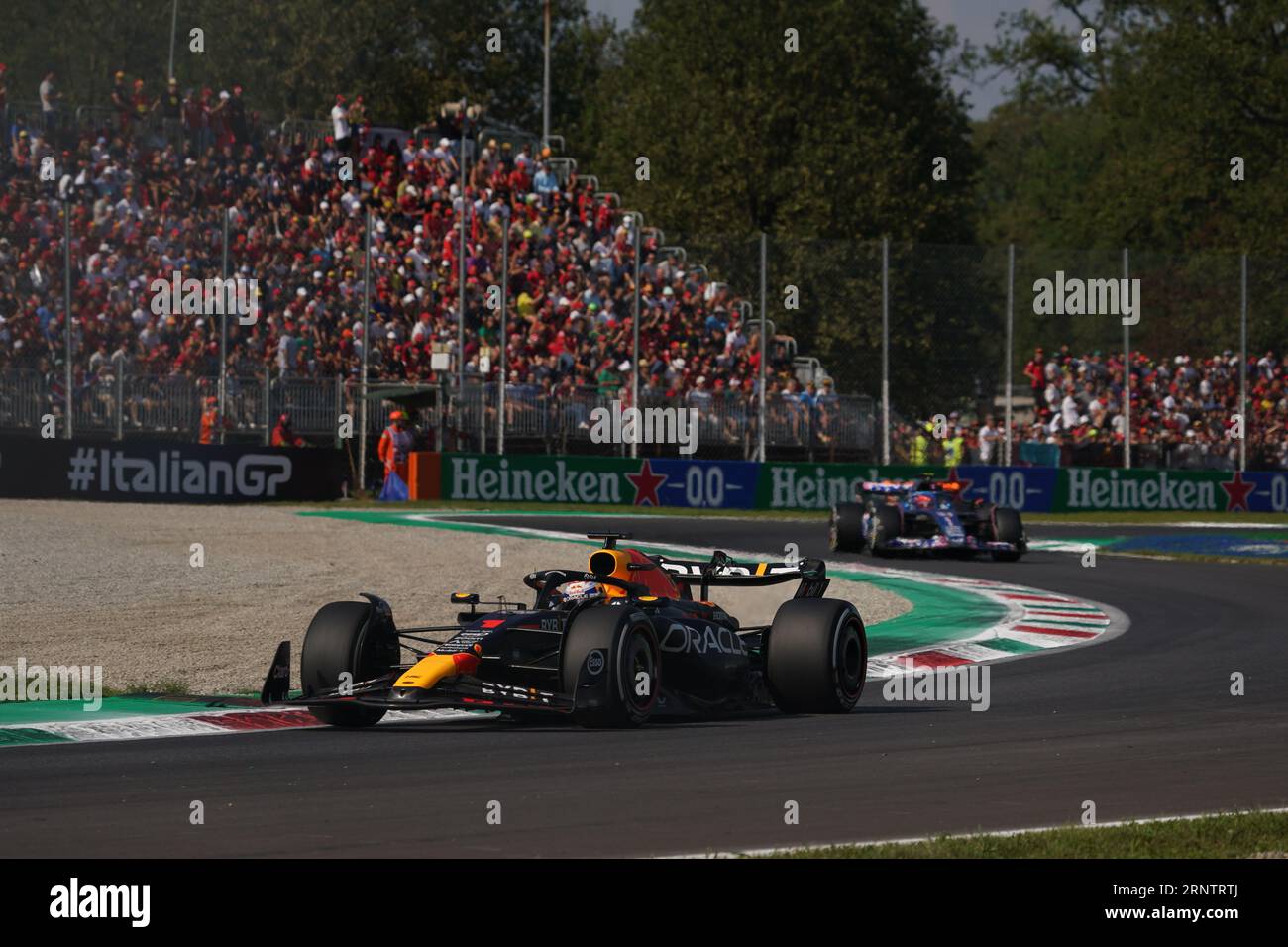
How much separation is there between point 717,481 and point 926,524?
10.0 meters

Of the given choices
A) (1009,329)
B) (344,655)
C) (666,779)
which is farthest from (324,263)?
(666,779)

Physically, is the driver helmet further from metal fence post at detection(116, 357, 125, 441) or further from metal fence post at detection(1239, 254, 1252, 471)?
metal fence post at detection(1239, 254, 1252, 471)

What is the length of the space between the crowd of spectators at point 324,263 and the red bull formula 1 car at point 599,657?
21403 mm

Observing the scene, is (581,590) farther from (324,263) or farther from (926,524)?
(324,263)

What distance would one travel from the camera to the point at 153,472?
3134cm

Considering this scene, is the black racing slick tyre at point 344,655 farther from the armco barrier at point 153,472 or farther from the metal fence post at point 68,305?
the armco barrier at point 153,472

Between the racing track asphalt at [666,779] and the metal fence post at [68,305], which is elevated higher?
the metal fence post at [68,305]

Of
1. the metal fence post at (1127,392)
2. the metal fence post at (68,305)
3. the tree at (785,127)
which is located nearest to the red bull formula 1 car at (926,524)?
the metal fence post at (1127,392)

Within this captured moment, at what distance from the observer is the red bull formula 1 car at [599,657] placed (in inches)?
398

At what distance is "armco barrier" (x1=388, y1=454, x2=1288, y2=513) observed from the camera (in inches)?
1340

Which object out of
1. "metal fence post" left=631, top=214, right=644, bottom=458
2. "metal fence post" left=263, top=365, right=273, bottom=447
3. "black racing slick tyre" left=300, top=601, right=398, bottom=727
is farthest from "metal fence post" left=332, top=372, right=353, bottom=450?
"black racing slick tyre" left=300, top=601, right=398, bottom=727
